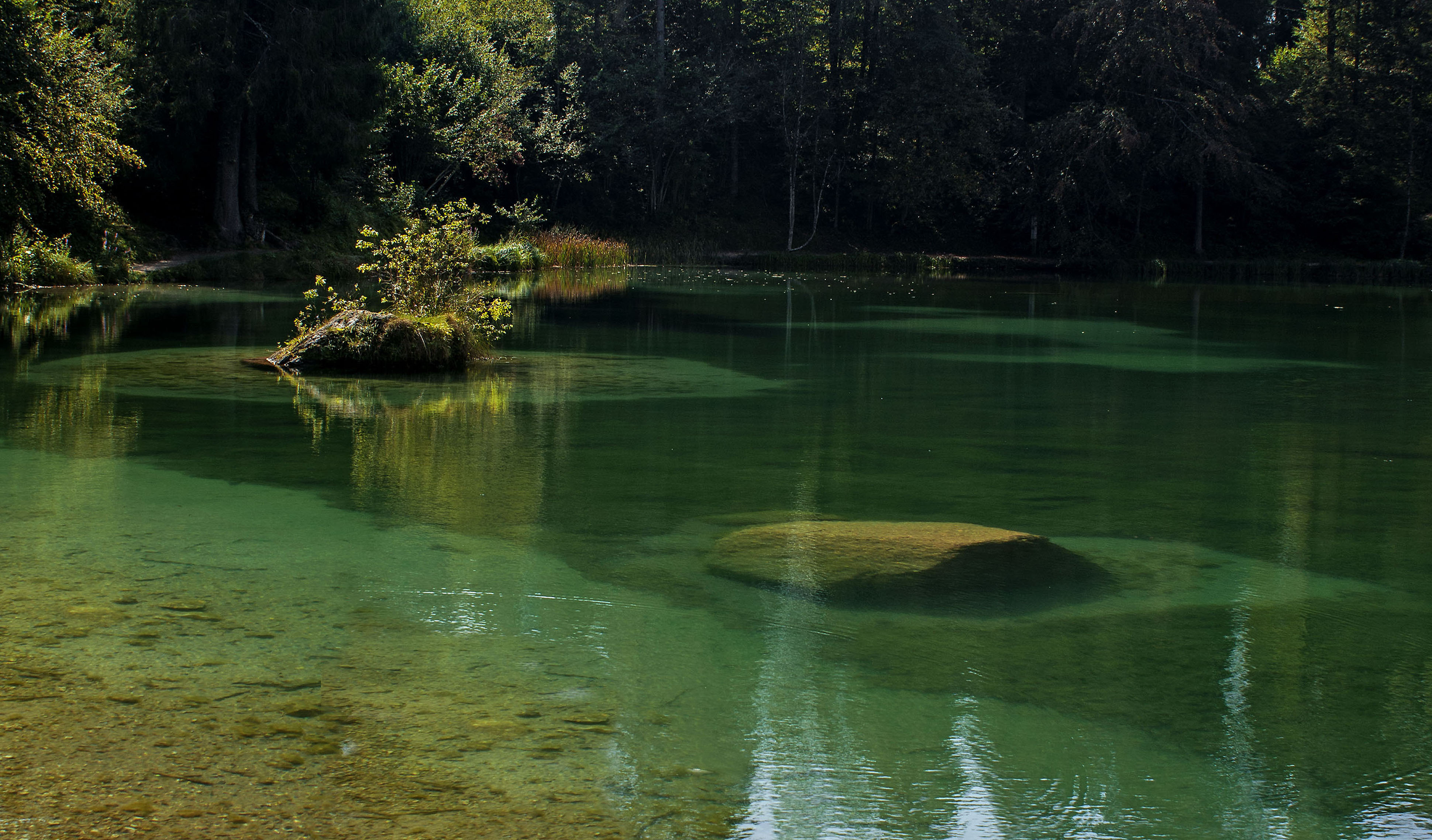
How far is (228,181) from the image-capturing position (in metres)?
29.4

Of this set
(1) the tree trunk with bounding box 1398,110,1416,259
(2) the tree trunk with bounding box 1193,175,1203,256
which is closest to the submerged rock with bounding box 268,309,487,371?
(2) the tree trunk with bounding box 1193,175,1203,256

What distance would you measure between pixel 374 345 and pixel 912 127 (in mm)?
34057

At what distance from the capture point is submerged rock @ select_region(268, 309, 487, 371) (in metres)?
12.1

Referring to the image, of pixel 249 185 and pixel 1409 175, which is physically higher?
pixel 1409 175

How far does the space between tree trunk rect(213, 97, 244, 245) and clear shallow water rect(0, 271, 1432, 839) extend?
19599mm

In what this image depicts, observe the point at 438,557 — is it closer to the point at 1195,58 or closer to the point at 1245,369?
the point at 1245,369

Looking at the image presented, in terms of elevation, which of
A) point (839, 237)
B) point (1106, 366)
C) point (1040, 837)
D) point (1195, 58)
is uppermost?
point (1195, 58)

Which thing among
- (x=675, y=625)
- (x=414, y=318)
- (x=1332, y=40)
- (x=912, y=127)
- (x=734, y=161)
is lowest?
(x=675, y=625)

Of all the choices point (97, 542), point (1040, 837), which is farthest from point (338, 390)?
point (1040, 837)

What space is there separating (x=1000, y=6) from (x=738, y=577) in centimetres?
4556

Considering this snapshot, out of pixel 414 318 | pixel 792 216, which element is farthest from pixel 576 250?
pixel 414 318

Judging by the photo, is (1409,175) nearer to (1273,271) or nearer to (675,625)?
(1273,271)

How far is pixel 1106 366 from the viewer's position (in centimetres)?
1380

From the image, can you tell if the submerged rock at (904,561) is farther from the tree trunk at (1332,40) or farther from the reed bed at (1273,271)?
the tree trunk at (1332,40)
